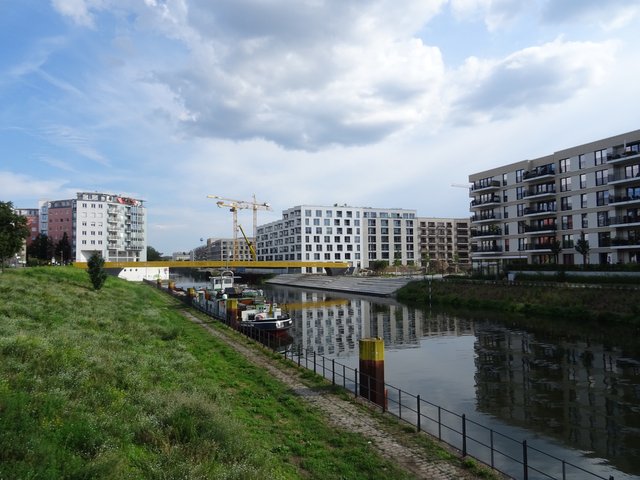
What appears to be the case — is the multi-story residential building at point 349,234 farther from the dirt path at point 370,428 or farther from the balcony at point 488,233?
the dirt path at point 370,428

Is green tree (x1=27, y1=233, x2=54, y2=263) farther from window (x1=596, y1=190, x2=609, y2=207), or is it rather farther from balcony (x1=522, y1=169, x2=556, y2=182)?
window (x1=596, y1=190, x2=609, y2=207)

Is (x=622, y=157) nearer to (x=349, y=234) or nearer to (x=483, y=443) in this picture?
(x=483, y=443)

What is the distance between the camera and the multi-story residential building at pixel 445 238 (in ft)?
538

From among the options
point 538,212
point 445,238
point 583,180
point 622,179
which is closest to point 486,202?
point 538,212

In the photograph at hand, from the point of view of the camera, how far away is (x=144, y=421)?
1127cm

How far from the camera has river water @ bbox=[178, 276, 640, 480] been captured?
1723cm

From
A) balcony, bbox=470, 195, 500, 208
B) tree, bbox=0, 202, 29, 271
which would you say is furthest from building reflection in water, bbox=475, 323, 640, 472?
tree, bbox=0, 202, 29, 271

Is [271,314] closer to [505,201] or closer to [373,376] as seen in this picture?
[373,376]

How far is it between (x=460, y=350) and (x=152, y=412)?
26.6m

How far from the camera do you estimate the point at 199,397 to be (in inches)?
541

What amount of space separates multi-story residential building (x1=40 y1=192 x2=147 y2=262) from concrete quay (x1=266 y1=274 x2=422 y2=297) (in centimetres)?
5102

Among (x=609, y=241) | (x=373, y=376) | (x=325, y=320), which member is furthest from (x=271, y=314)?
(x=609, y=241)

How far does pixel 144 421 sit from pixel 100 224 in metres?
148

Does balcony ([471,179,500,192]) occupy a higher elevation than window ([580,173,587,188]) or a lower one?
higher
